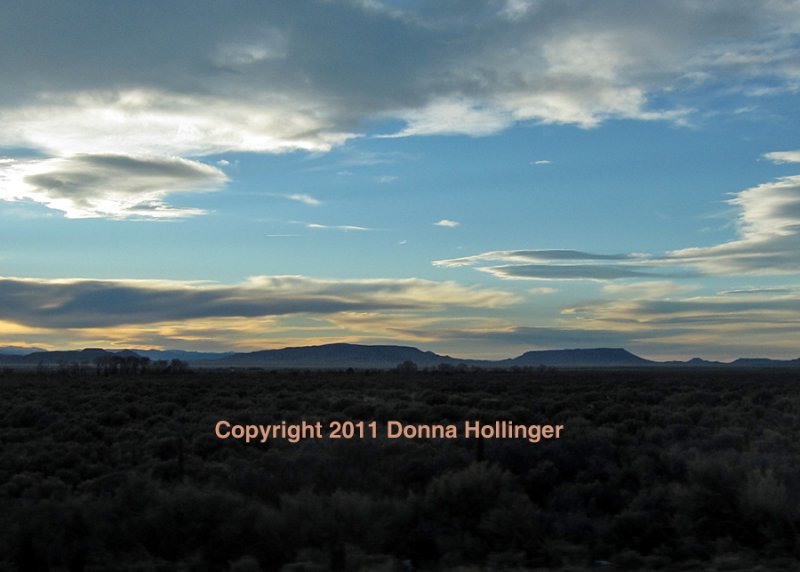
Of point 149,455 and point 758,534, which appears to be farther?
point 149,455

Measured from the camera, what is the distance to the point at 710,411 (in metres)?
31.6

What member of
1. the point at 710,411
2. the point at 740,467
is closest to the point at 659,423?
the point at 710,411

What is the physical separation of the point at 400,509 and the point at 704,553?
4.45 metres

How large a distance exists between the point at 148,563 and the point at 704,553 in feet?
25.1

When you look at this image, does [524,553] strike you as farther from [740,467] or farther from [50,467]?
[50,467]

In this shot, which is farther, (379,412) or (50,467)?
(379,412)

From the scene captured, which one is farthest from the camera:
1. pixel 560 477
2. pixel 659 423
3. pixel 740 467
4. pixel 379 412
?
pixel 379 412

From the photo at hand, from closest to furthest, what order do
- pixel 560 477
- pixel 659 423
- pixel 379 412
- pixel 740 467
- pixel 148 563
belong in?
pixel 148 563
pixel 740 467
pixel 560 477
pixel 659 423
pixel 379 412

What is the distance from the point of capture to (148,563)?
10539 millimetres

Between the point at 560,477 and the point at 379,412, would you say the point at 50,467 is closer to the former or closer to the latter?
the point at 560,477

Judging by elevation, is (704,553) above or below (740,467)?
below

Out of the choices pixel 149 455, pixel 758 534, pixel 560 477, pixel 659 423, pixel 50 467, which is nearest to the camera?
pixel 758 534

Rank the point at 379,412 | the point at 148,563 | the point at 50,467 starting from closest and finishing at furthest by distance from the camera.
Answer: the point at 148,563, the point at 50,467, the point at 379,412

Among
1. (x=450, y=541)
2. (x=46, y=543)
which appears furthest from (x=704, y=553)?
(x=46, y=543)
